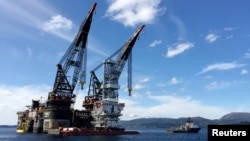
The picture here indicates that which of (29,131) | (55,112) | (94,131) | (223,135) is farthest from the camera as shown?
(29,131)

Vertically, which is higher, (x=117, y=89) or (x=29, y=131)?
(x=117, y=89)

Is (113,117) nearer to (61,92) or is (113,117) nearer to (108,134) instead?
(108,134)

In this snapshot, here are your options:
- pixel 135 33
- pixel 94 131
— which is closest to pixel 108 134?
pixel 94 131

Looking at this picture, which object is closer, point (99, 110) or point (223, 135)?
point (223, 135)

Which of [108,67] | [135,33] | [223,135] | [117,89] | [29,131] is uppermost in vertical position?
[135,33]

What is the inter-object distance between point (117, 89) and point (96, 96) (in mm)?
19013

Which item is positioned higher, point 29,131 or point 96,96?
point 96,96

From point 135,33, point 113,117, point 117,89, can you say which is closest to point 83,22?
point 135,33

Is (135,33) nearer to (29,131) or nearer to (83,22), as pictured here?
(83,22)

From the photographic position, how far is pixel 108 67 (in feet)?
593

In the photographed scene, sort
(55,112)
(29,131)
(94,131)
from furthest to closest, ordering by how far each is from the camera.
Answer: (29,131)
(55,112)
(94,131)

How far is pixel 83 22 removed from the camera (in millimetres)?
170875

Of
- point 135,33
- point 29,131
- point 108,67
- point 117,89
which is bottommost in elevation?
point 29,131

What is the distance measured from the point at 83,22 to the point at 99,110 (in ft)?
151
